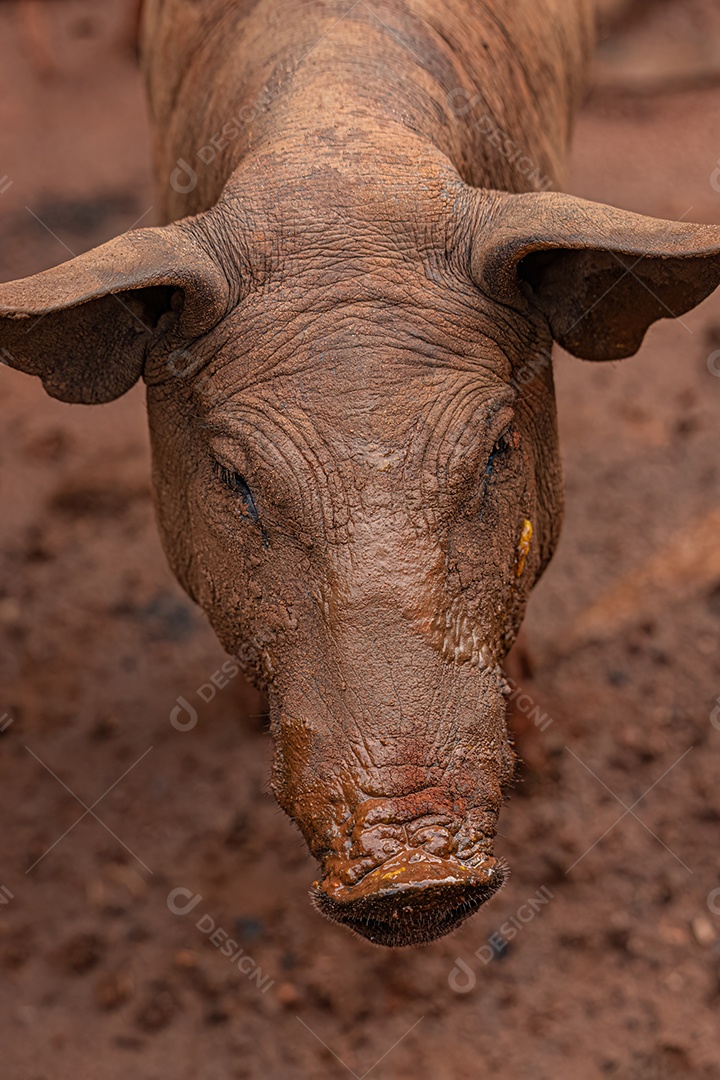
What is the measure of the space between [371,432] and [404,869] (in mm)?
1258

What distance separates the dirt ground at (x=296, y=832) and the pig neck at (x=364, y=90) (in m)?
2.52

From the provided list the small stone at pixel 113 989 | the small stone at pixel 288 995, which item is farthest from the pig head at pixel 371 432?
the small stone at pixel 113 989

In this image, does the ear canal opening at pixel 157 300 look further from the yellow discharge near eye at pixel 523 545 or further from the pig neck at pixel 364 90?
the yellow discharge near eye at pixel 523 545

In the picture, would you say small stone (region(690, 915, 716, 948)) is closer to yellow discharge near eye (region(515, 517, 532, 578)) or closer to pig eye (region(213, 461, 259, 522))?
yellow discharge near eye (region(515, 517, 532, 578))

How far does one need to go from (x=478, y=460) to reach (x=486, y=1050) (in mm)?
3106

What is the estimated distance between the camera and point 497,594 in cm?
394

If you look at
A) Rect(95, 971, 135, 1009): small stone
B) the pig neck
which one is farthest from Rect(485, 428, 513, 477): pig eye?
Rect(95, 971, 135, 1009): small stone

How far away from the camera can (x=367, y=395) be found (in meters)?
3.75

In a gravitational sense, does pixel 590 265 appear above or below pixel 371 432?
below

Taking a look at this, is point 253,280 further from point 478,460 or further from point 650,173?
point 650,173

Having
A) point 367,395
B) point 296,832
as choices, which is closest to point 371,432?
point 367,395

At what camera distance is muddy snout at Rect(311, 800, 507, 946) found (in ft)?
10.8

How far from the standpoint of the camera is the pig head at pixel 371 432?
3.49m

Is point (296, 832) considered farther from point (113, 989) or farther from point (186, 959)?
point (113, 989)
